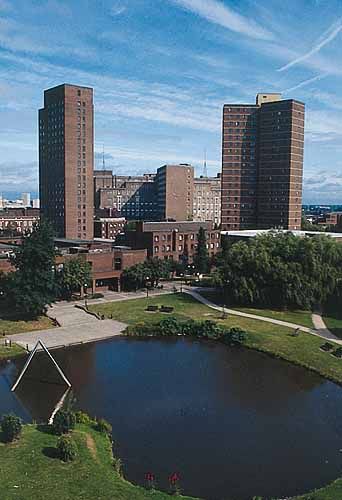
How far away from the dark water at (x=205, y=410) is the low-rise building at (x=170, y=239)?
37287 mm

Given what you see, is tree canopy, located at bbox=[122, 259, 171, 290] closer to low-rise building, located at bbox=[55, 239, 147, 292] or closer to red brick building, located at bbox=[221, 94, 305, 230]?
low-rise building, located at bbox=[55, 239, 147, 292]

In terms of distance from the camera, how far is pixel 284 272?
57.3m

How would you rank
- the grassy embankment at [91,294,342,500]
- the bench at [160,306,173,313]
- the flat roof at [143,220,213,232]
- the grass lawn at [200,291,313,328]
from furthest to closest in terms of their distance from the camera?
the flat roof at [143,220,213,232]
the bench at [160,306,173,313]
the grass lawn at [200,291,313,328]
the grassy embankment at [91,294,342,500]

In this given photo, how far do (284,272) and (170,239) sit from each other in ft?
102

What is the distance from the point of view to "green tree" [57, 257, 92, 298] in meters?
61.5

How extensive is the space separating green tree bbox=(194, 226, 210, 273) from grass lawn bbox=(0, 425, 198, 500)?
59734mm

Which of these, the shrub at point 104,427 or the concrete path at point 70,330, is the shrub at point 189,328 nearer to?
the concrete path at point 70,330

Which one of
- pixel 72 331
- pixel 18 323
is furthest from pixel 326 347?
pixel 18 323

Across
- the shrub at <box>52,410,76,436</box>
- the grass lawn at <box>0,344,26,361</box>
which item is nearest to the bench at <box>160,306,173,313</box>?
the grass lawn at <box>0,344,26,361</box>

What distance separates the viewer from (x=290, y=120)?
394ft

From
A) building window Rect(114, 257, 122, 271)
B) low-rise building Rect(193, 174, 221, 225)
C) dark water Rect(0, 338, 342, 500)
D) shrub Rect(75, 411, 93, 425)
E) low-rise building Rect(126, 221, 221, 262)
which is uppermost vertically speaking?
low-rise building Rect(193, 174, 221, 225)

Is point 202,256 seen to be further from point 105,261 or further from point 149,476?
point 149,476

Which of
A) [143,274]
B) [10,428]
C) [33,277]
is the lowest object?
[10,428]

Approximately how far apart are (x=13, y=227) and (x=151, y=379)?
107 meters
